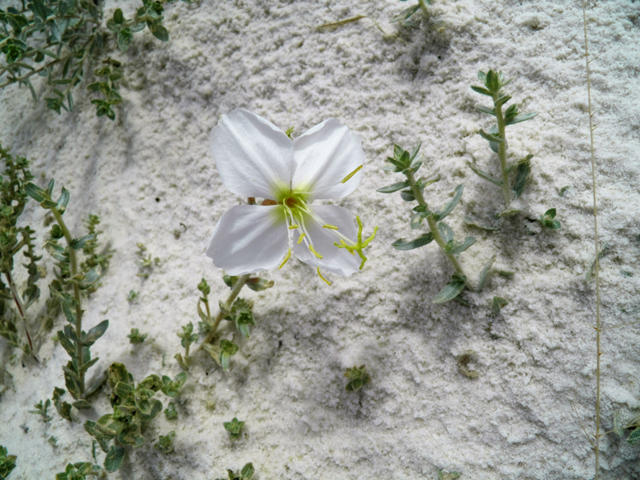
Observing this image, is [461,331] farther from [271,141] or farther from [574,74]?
[574,74]

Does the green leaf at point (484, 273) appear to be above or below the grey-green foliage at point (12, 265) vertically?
below

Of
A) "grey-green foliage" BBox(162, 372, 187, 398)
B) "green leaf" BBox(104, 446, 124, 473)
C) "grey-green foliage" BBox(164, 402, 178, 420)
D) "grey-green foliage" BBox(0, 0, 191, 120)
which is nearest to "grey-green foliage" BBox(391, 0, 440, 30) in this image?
"grey-green foliage" BBox(0, 0, 191, 120)

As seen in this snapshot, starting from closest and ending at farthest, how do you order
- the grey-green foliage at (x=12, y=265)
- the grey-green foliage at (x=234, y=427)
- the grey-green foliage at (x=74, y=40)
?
the grey-green foliage at (x=234, y=427)
the grey-green foliage at (x=12, y=265)
the grey-green foliage at (x=74, y=40)

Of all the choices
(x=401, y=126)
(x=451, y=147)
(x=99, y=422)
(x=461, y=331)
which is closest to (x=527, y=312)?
(x=461, y=331)

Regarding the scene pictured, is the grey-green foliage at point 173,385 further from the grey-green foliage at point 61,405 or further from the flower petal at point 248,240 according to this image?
the flower petal at point 248,240

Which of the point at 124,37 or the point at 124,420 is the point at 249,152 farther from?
the point at 124,37

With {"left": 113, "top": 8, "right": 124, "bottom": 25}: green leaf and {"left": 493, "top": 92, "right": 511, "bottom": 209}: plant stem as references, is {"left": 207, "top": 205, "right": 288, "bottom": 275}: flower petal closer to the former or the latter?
{"left": 493, "top": 92, "right": 511, "bottom": 209}: plant stem

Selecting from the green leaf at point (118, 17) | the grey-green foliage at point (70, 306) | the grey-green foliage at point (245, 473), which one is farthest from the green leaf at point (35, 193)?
the grey-green foliage at point (245, 473)
